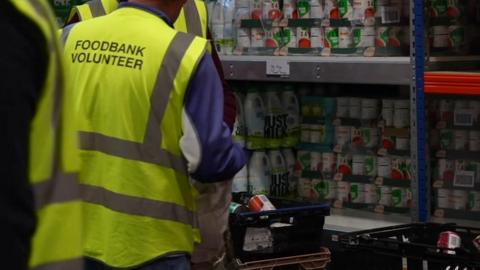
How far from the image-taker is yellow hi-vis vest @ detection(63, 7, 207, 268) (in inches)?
86.4

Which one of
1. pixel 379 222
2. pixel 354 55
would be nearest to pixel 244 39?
pixel 354 55

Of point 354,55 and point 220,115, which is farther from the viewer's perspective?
point 354,55

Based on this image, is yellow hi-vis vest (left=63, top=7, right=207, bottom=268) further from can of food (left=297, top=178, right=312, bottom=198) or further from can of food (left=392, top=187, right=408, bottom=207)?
can of food (left=297, top=178, right=312, bottom=198)

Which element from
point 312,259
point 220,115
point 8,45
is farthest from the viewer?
point 312,259

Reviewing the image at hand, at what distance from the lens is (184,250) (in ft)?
7.41

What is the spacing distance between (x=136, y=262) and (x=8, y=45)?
1.26 meters

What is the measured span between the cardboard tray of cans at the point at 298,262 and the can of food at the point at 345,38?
943 mm

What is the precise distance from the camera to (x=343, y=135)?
12.9 feet

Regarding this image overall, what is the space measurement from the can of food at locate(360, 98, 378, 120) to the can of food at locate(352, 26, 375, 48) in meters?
0.29

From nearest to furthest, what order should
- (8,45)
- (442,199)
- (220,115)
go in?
1. (8,45)
2. (220,115)
3. (442,199)

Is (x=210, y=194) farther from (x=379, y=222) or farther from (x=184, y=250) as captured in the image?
(x=379, y=222)

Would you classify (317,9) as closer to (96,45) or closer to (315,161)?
(315,161)

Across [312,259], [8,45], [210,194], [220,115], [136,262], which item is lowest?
[312,259]

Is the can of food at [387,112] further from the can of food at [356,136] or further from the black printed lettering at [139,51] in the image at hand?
the black printed lettering at [139,51]
